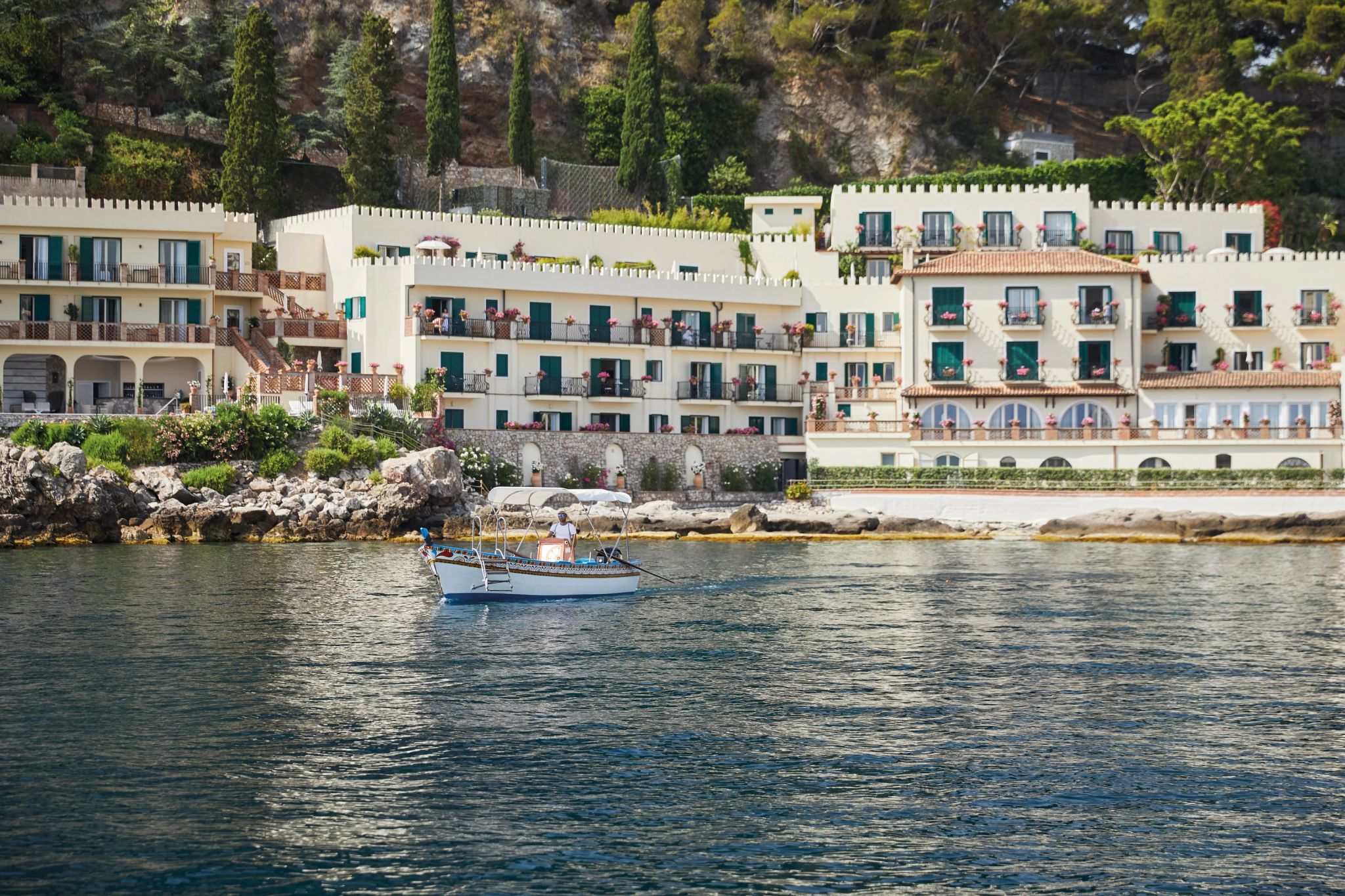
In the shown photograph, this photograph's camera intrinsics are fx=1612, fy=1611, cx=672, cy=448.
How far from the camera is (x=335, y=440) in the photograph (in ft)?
177

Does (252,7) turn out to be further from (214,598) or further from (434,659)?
(434,659)

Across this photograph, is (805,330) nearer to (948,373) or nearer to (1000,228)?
(948,373)

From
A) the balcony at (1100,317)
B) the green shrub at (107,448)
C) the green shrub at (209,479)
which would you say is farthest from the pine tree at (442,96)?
the balcony at (1100,317)

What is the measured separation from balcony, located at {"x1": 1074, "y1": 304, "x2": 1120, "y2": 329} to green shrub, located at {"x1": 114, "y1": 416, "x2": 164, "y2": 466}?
116 feet

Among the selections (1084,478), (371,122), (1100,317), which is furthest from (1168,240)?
(371,122)

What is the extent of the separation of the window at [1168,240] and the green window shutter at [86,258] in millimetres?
45527

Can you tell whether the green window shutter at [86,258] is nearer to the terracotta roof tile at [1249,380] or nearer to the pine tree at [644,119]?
the pine tree at [644,119]

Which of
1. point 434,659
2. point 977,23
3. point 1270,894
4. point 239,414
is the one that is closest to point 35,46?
point 239,414

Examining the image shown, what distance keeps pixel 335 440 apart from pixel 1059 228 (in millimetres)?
35368

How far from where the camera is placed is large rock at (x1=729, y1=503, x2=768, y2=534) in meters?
55.1

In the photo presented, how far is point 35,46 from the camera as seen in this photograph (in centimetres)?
7294

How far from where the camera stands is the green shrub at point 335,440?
177 feet

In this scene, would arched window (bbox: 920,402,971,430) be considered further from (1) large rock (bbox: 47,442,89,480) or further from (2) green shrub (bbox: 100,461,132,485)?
(1) large rock (bbox: 47,442,89,480)

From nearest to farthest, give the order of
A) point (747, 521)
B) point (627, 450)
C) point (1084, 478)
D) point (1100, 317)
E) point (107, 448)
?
point (107, 448) < point (747, 521) < point (1084, 478) < point (627, 450) < point (1100, 317)
